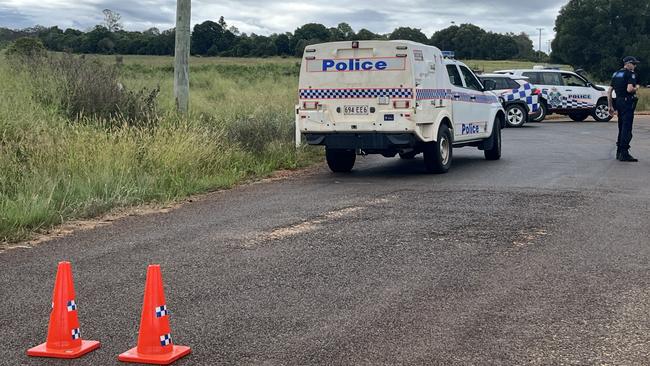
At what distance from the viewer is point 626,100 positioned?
1434 cm

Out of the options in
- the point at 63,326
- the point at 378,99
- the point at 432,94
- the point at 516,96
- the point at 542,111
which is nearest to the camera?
the point at 63,326

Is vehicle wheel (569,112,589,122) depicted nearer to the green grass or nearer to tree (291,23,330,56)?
the green grass

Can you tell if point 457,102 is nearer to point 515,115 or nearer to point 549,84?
point 515,115

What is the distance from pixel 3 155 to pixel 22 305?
5.37 m

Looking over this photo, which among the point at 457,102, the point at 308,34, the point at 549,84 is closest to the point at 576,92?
the point at 549,84

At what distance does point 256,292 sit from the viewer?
5754mm

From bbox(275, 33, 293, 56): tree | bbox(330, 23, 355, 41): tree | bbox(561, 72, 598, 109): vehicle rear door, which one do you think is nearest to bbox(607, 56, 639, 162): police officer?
bbox(561, 72, 598, 109): vehicle rear door

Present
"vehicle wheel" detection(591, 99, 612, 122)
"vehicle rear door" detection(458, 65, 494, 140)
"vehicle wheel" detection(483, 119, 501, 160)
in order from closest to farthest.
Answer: "vehicle rear door" detection(458, 65, 494, 140)
"vehicle wheel" detection(483, 119, 501, 160)
"vehicle wheel" detection(591, 99, 612, 122)

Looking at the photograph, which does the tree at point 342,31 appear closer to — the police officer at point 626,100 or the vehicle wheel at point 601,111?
the vehicle wheel at point 601,111

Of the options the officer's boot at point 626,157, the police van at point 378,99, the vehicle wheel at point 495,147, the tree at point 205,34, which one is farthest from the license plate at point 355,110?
the tree at point 205,34

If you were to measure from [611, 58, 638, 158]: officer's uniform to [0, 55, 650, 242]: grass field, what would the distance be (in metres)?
5.82

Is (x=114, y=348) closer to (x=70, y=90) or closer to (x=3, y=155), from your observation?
(x=3, y=155)

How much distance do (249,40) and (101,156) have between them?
7306 centimetres

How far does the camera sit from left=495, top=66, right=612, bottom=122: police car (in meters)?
26.7
